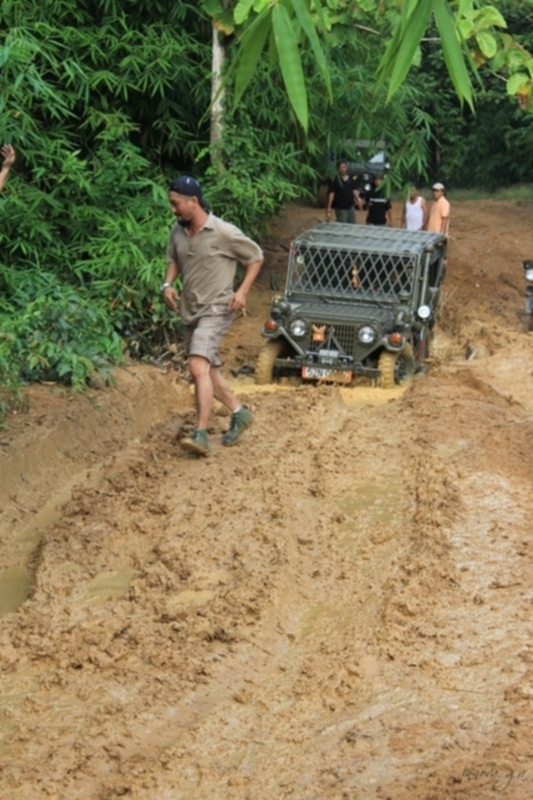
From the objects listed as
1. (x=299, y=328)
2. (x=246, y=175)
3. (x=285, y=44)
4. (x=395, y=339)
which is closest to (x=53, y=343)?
(x=299, y=328)

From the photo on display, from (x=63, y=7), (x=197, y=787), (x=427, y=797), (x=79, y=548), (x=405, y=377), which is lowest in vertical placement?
(x=405, y=377)

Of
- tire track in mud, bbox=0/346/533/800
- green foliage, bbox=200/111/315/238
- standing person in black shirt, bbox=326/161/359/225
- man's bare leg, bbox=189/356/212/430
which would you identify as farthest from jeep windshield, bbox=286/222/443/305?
standing person in black shirt, bbox=326/161/359/225

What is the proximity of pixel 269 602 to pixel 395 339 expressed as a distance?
6.46 m

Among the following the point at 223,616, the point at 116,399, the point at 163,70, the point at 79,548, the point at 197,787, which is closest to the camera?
the point at 197,787

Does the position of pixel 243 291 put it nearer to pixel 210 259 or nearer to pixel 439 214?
pixel 210 259

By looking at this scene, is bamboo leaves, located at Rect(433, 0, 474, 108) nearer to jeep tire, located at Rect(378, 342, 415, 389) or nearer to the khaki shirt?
the khaki shirt

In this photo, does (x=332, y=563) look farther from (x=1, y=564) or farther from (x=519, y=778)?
(x=519, y=778)

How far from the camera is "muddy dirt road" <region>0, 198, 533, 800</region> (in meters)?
4.41

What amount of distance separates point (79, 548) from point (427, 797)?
361cm

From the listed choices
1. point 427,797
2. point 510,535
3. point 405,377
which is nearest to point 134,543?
point 510,535

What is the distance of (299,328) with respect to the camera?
12383mm

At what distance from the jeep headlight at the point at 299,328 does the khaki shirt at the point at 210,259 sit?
3.92 metres

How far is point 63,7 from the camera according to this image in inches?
572

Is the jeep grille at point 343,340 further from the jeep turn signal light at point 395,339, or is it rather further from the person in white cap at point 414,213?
the person in white cap at point 414,213
